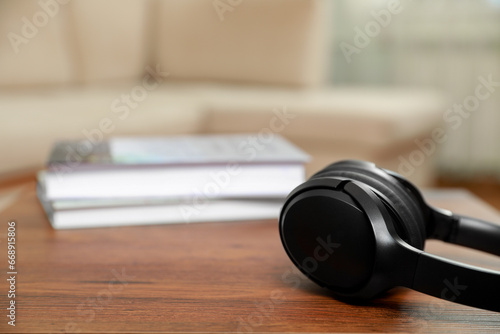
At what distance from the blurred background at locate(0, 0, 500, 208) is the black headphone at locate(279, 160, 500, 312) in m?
1.21

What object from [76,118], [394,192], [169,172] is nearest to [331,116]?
[76,118]

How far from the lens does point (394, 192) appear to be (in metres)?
0.51

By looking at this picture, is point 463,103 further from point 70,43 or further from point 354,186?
point 354,186

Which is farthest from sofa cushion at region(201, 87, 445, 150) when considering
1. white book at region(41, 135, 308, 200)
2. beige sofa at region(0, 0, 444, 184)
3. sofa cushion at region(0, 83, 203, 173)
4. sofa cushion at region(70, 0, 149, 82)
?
white book at region(41, 135, 308, 200)

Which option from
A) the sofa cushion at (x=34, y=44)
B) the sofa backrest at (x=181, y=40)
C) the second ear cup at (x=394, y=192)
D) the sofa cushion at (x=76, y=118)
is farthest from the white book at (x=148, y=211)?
the sofa backrest at (x=181, y=40)

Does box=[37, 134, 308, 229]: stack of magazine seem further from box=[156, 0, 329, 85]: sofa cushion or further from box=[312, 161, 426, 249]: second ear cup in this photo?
box=[156, 0, 329, 85]: sofa cushion

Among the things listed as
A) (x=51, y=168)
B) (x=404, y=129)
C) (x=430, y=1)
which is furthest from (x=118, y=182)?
(x=430, y=1)

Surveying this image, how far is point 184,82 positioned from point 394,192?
2.31 meters

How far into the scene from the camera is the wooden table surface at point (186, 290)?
0.46 meters

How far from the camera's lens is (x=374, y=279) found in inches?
18.9

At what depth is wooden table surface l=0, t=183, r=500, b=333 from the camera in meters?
0.46

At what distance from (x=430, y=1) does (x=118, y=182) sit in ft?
8.45

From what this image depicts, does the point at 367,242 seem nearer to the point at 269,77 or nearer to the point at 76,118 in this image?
the point at 76,118

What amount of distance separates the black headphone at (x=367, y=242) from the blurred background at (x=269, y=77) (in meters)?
1.21
